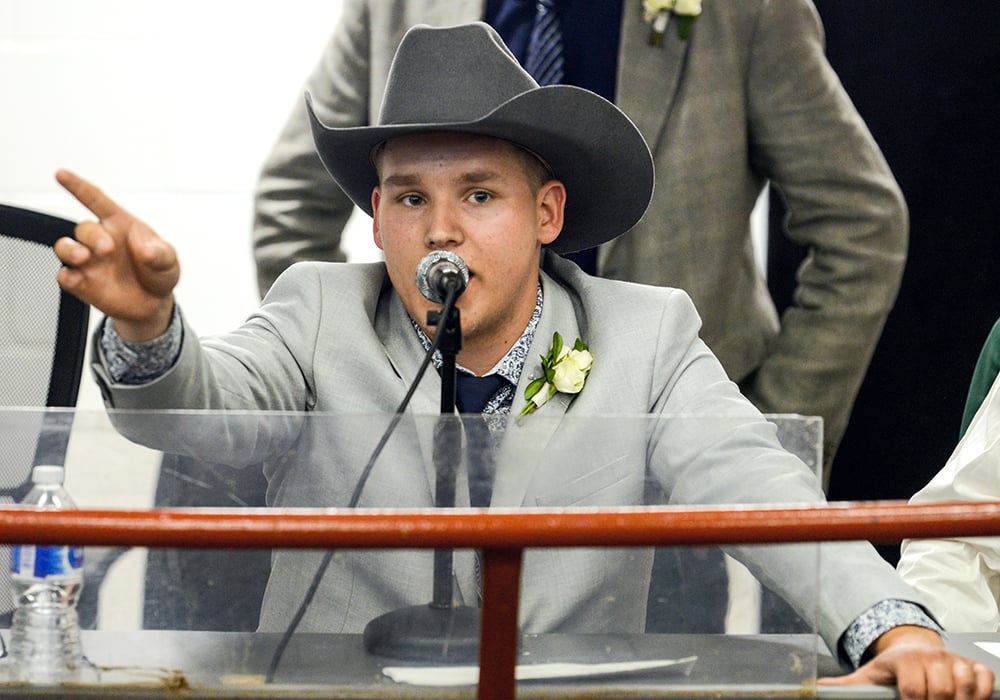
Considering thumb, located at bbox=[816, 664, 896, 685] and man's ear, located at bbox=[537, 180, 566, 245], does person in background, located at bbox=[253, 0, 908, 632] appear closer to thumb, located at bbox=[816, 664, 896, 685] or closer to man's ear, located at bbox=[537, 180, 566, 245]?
man's ear, located at bbox=[537, 180, 566, 245]

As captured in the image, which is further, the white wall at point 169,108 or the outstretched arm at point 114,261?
the white wall at point 169,108

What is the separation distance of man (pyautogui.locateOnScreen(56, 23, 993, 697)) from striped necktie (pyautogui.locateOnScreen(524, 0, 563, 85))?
0.50m

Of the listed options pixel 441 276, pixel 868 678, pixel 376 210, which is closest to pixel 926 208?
pixel 376 210

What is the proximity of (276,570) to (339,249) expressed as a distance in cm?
179

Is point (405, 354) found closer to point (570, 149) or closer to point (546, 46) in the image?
point (570, 149)

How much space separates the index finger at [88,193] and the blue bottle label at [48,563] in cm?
26

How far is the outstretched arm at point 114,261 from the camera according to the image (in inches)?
43.8

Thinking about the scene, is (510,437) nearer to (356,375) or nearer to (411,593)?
(411,593)

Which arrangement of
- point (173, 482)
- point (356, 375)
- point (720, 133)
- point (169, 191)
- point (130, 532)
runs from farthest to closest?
point (169, 191) → point (720, 133) → point (356, 375) → point (173, 482) → point (130, 532)

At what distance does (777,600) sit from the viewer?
101cm

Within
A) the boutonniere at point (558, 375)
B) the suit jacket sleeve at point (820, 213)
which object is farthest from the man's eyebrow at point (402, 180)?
the suit jacket sleeve at point (820, 213)

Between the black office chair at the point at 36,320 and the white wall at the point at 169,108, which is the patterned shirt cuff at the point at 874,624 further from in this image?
the white wall at the point at 169,108

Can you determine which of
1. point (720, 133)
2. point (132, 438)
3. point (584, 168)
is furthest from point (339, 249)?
point (132, 438)

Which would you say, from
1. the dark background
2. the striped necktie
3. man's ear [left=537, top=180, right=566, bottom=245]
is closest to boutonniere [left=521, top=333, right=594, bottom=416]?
man's ear [left=537, top=180, right=566, bottom=245]
